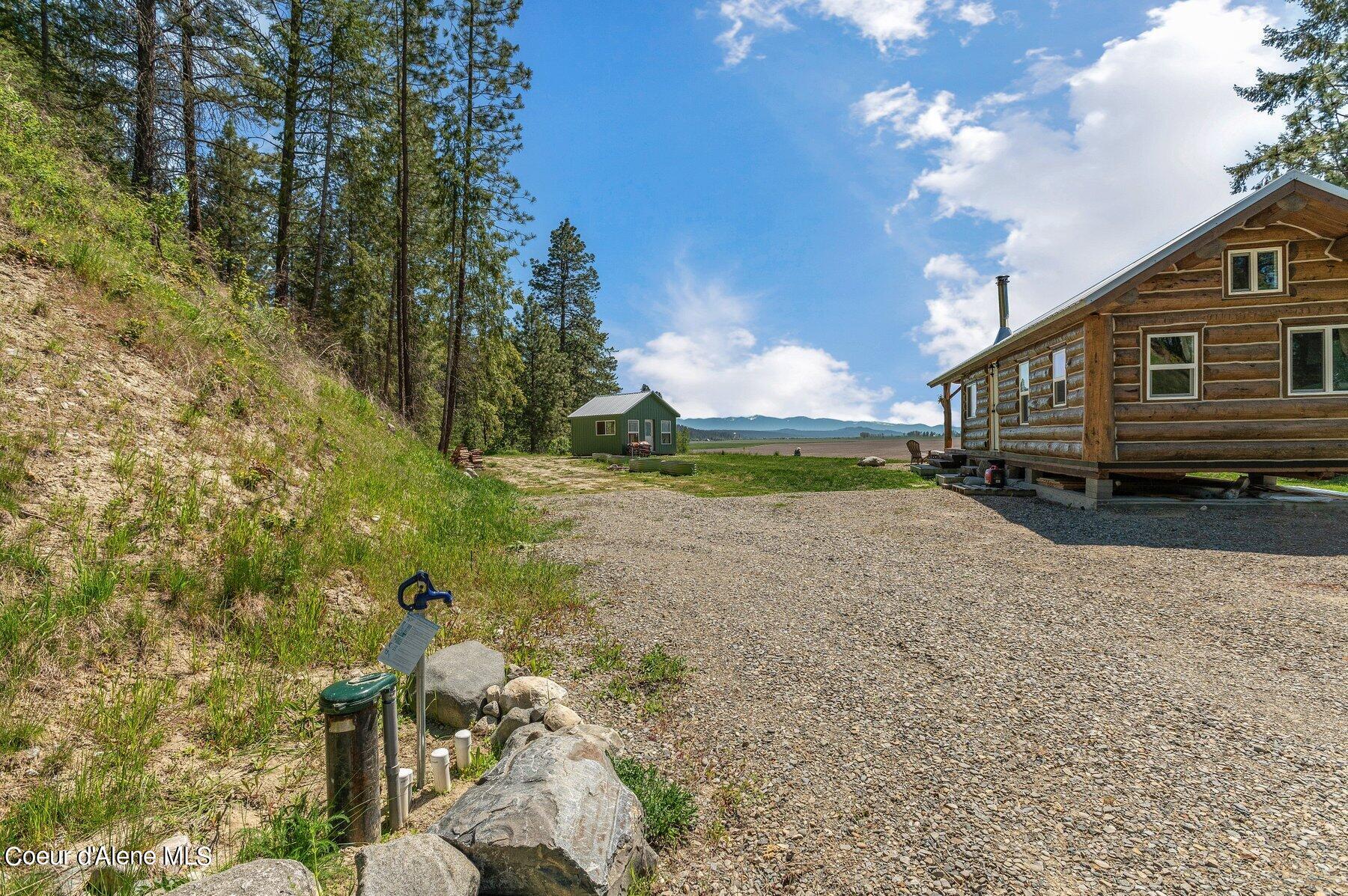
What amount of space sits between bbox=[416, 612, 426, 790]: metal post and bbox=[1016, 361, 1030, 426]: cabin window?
16100 millimetres

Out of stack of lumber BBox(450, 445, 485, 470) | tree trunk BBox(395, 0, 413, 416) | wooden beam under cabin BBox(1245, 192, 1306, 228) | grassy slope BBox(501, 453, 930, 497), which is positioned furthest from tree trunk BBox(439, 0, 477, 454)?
wooden beam under cabin BBox(1245, 192, 1306, 228)

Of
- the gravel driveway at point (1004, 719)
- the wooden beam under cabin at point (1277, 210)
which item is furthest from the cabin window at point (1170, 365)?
the gravel driveway at point (1004, 719)

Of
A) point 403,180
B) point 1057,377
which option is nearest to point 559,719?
point 1057,377

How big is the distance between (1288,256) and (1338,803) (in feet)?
42.6

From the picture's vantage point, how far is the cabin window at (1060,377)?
508 inches

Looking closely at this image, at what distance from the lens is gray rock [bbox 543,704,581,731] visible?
3.39 m

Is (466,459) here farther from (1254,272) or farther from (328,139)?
(1254,272)

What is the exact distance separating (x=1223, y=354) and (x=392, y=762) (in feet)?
49.7

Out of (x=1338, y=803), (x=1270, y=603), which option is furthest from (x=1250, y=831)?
(x=1270, y=603)

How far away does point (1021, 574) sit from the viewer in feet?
23.3

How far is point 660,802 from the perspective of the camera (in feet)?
9.50

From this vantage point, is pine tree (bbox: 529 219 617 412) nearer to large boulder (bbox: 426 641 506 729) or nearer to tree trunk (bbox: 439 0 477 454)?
tree trunk (bbox: 439 0 477 454)

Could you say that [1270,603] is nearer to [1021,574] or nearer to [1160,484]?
[1021,574]

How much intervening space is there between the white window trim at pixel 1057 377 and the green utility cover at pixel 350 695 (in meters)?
14.4
